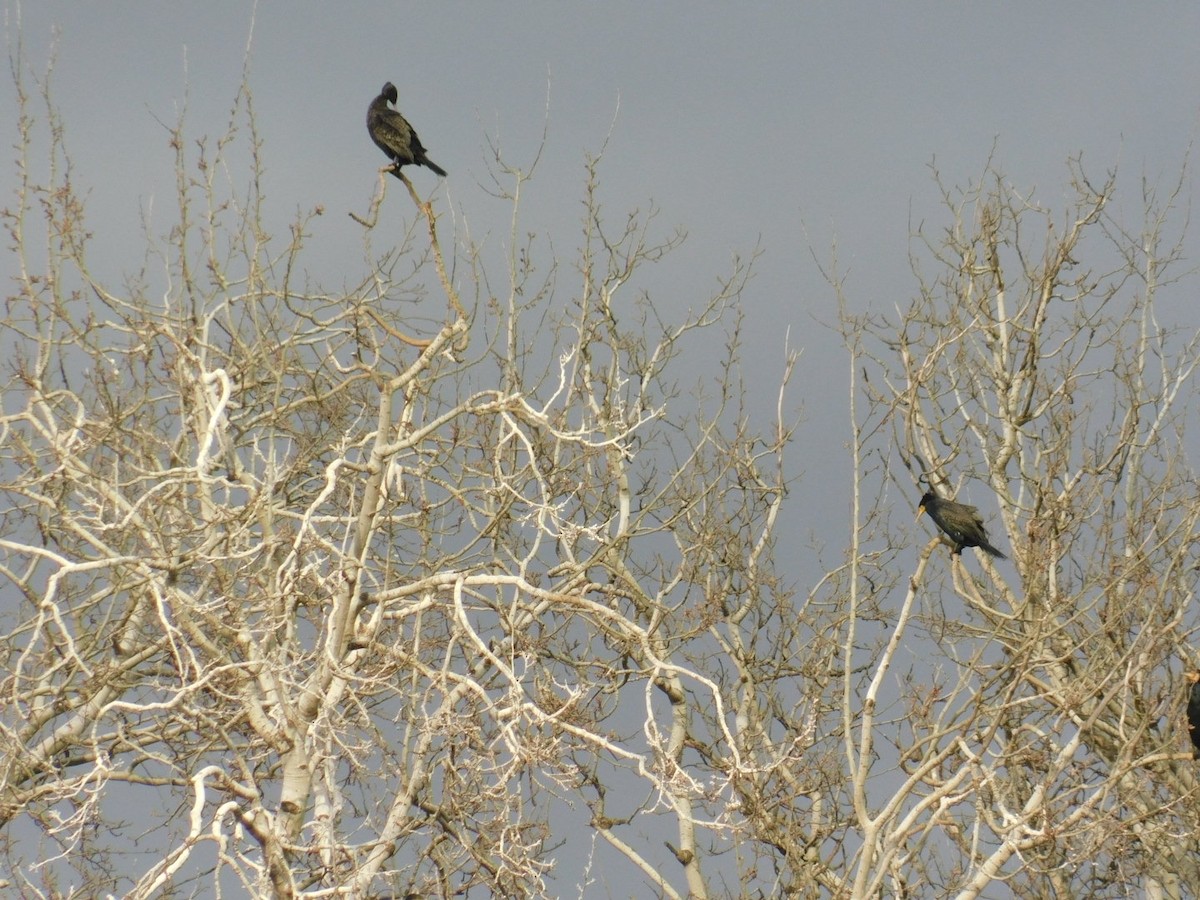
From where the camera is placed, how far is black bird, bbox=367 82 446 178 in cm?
964

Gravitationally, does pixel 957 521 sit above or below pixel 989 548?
above

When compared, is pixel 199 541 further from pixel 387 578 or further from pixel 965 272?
pixel 965 272

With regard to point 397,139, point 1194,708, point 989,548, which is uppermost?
point 397,139

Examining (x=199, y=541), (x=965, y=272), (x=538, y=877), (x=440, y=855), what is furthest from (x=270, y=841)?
(x=965, y=272)

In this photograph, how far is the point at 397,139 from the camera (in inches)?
380

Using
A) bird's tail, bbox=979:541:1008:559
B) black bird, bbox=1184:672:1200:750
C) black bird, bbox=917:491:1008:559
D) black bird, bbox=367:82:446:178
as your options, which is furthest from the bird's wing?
black bird, bbox=1184:672:1200:750

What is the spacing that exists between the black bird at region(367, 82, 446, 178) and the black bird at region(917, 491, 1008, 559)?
441 centimetres

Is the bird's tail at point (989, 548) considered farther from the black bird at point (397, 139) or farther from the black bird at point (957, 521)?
the black bird at point (397, 139)

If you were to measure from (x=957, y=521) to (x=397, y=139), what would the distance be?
495 cm

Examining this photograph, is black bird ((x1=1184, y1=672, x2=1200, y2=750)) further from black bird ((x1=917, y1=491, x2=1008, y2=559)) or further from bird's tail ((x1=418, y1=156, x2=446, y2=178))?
bird's tail ((x1=418, y1=156, x2=446, y2=178))

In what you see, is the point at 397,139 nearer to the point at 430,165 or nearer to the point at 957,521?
the point at 430,165

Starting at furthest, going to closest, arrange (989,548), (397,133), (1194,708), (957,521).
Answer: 1. (989,548)
2. (957,521)
3. (1194,708)
4. (397,133)

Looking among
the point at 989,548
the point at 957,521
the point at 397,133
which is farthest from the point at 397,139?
the point at 989,548

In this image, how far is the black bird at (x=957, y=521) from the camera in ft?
36.7
